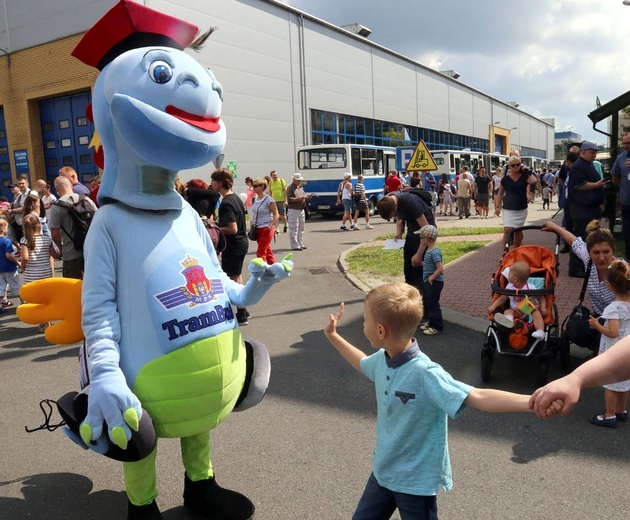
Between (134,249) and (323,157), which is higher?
(323,157)

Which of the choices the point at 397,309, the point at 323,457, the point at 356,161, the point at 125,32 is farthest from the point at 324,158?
the point at 397,309

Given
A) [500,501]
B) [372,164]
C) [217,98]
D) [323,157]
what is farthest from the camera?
[372,164]

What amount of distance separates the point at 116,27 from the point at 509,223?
8.05m

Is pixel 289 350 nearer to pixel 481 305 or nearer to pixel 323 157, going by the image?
pixel 481 305

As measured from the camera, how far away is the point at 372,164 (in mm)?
22953

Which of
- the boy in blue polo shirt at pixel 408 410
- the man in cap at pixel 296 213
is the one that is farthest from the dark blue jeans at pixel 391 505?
the man in cap at pixel 296 213

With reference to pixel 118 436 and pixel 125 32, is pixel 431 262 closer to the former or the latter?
pixel 125 32

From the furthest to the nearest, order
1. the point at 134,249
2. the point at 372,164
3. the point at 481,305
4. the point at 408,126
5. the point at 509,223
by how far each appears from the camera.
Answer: the point at 408,126, the point at 372,164, the point at 509,223, the point at 481,305, the point at 134,249

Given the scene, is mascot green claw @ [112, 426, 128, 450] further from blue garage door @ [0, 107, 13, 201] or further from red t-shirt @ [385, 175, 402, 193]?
blue garage door @ [0, 107, 13, 201]

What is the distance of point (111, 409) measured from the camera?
7.36 feet

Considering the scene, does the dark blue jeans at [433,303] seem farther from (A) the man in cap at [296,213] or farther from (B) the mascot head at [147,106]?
(A) the man in cap at [296,213]

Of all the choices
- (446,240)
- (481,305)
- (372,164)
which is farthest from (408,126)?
(481,305)

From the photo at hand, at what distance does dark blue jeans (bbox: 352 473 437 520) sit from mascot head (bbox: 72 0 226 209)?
165 cm

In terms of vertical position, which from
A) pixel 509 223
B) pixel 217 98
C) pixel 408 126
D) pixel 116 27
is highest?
pixel 408 126
